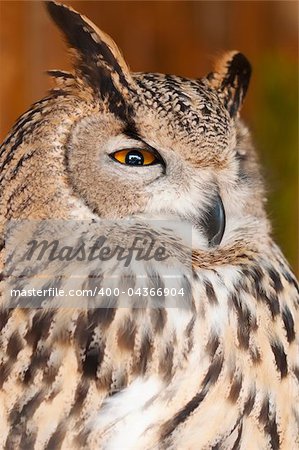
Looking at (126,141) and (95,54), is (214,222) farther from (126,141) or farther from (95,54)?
(95,54)

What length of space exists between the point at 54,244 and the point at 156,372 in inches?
8.6

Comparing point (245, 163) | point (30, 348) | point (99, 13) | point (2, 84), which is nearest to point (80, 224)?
point (30, 348)

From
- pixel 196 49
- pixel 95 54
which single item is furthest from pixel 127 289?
pixel 196 49

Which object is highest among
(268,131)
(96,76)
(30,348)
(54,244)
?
(96,76)

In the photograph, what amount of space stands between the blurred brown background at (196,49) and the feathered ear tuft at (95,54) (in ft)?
1.31

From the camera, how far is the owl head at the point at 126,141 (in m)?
0.96

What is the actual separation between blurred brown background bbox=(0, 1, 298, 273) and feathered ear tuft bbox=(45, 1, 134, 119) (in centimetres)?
40

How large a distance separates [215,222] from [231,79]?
273 mm

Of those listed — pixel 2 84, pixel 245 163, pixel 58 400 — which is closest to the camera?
pixel 58 400

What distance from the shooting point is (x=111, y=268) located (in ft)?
3.21

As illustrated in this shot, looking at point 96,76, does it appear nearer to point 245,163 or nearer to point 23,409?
point 245,163

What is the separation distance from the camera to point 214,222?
3.24 feet

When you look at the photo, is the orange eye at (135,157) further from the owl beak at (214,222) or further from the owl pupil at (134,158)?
the owl beak at (214,222)

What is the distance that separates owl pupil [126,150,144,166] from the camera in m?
0.96
